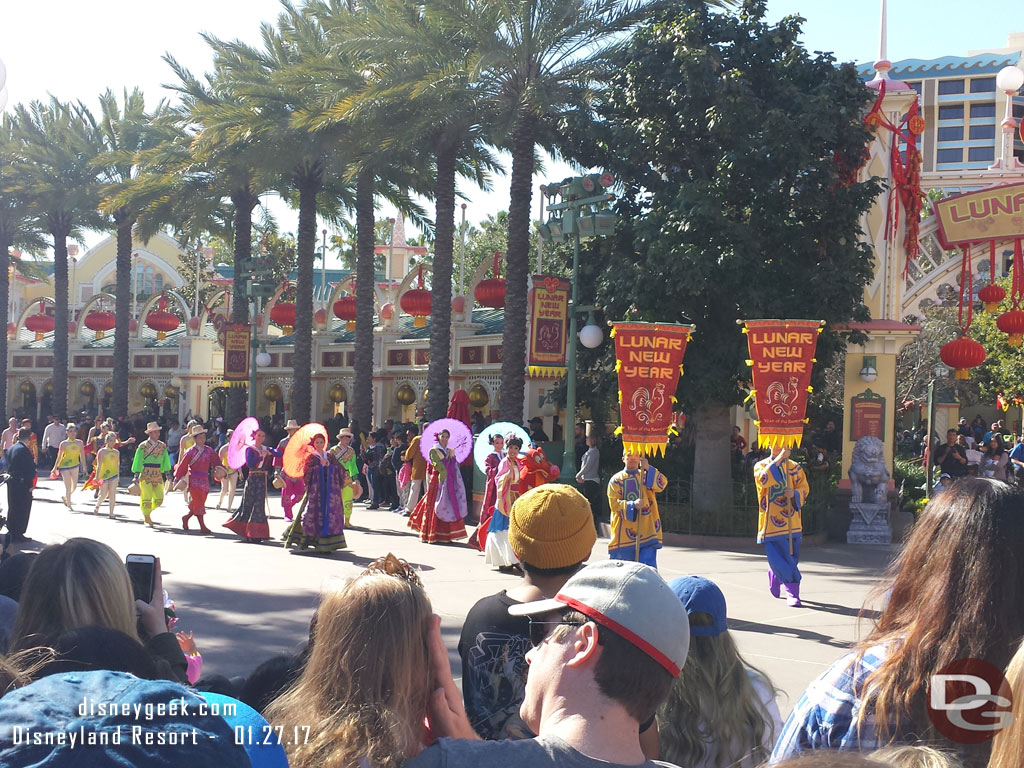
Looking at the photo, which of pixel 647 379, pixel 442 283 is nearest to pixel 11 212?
pixel 442 283

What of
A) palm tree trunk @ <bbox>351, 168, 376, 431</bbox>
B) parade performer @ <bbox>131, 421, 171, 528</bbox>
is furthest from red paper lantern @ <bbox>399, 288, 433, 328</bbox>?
parade performer @ <bbox>131, 421, 171, 528</bbox>

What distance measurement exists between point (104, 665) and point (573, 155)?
1942cm

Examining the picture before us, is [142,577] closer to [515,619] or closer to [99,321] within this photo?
[515,619]

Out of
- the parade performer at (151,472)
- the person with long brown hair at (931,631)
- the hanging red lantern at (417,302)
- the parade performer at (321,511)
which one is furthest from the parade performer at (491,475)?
the hanging red lantern at (417,302)

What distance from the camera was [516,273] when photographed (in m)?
20.4

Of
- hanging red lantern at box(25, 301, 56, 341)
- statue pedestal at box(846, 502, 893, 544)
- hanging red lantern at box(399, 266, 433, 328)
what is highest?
hanging red lantern at box(399, 266, 433, 328)

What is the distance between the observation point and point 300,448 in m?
15.4

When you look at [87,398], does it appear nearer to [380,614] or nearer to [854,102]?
[854,102]

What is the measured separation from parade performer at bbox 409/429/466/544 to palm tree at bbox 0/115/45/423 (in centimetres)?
2519

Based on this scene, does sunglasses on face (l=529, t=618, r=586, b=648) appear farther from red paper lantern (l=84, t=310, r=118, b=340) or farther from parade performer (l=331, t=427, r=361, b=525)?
red paper lantern (l=84, t=310, r=118, b=340)

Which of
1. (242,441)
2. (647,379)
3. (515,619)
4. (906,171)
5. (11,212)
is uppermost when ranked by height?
(11,212)

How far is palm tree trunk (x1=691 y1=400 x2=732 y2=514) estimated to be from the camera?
18.4m

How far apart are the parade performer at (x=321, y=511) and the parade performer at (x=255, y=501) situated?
1.24 metres

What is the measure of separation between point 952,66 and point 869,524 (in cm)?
4629
